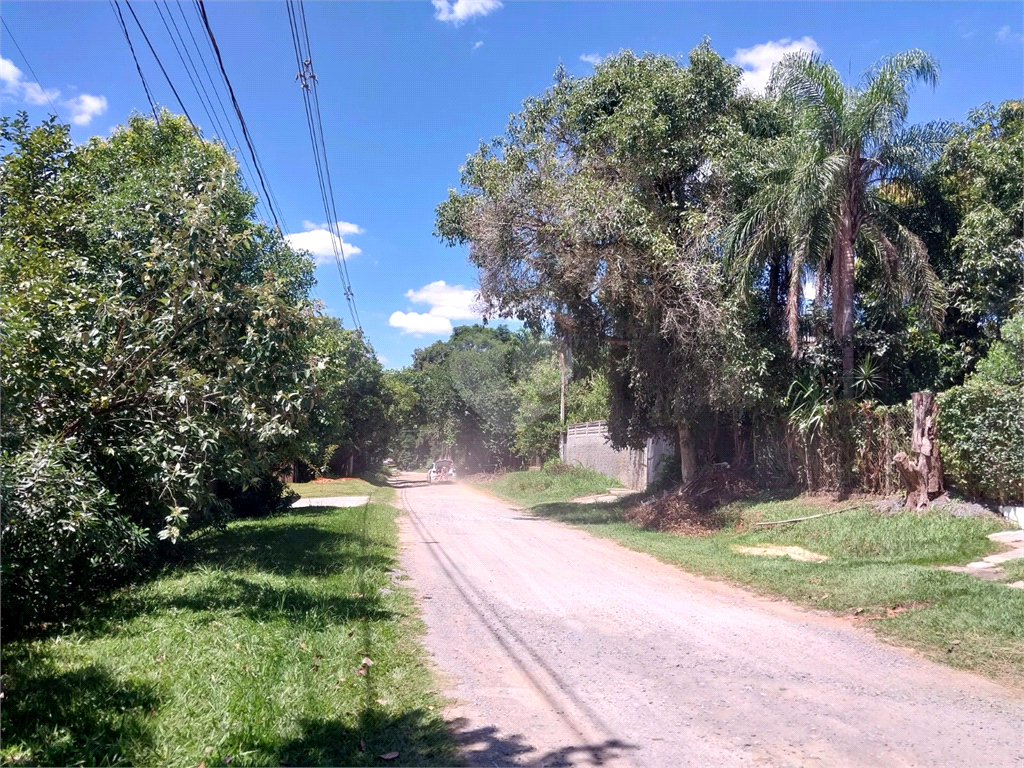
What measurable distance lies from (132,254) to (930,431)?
12480 millimetres

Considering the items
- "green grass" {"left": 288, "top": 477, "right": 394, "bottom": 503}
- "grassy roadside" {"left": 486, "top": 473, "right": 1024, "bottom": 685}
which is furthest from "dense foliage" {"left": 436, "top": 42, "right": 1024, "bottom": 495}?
"green grass" {"left": 288, "top": 477, "right": 394, "bottom": 503}

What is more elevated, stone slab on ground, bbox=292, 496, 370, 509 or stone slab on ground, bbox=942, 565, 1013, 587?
stone slab on ground, bbox=292, 496, 370, 509

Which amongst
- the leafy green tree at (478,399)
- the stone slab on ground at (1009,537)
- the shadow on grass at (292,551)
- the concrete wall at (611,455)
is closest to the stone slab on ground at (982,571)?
the stone slab on ground at (1009,537)

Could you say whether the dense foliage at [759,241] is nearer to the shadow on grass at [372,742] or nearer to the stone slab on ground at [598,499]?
the stone slab on ground at [598,499]

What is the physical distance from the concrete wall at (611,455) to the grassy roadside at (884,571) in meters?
7.37

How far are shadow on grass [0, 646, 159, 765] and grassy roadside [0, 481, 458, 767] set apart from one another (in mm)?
11

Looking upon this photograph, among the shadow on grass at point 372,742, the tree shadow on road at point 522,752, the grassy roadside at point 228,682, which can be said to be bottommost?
the tree shadow on road at point 522,752

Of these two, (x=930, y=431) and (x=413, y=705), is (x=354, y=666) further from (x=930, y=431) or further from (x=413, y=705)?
(x=930, y=431)

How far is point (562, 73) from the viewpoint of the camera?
20.1 m

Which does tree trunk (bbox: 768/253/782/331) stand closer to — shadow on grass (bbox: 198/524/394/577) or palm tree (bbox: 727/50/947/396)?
palm tree (bbox: 727/50/947/396)

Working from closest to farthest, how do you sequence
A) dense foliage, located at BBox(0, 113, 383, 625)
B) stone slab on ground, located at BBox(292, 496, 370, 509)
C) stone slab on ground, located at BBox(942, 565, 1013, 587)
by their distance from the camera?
dense foliage, located at BBox(0, 113, 383, 625) → stone slab on ground, located at BBox(942, 565, 1013, 587) → stone slab on ground, located at BBox(292, 496, 370, 509)

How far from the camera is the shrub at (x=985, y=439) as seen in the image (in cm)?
1199

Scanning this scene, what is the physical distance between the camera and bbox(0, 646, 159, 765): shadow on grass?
447 cm

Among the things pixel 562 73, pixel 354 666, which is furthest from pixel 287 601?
pixel 562 73
